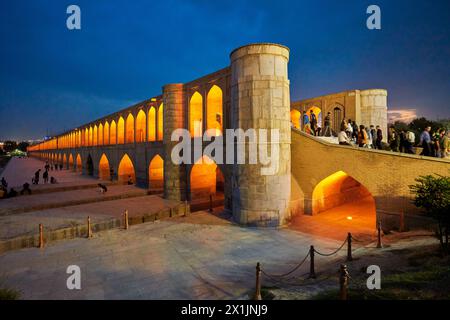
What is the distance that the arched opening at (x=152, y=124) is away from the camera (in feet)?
66.9

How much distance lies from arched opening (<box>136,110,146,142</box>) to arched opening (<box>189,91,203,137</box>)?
8019mm

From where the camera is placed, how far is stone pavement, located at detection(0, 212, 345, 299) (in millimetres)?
5668

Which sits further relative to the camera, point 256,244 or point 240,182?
point 240,182

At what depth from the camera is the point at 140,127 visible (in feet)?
73.6

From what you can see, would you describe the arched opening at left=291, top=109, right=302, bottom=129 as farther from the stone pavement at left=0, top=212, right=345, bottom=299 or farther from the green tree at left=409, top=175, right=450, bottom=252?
the green tree at left=409, top=175, right=450, bottom=252

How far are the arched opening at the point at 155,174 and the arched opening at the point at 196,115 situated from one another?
5017 mm

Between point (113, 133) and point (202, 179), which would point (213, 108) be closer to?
point (202, 179)

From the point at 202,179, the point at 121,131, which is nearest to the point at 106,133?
the point at 121,131

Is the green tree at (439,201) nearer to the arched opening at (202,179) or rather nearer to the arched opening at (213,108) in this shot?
the arched opening at (213,108)

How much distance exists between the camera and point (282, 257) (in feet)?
24.8

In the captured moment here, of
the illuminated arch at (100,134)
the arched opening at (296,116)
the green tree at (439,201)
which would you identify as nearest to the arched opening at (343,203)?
the green tree at (439,201)
